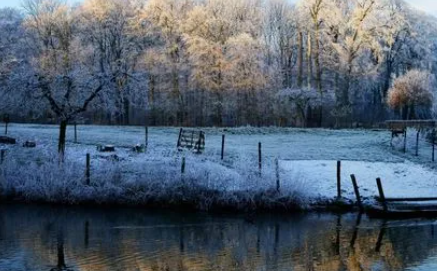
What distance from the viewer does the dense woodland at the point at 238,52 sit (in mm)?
59188

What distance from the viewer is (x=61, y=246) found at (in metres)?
17.9

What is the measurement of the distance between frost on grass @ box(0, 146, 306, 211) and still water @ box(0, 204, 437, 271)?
1142mm

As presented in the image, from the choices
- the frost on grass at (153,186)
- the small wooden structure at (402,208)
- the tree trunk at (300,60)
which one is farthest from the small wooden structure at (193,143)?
the tree trunk at (300,60)

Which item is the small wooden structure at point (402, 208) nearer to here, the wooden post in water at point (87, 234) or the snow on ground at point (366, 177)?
the snow on ground at point (366, 177)

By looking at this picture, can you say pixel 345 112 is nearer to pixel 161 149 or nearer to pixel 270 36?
pixel 270 36

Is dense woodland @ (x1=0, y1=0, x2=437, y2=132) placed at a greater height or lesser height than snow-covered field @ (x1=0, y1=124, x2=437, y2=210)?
greater

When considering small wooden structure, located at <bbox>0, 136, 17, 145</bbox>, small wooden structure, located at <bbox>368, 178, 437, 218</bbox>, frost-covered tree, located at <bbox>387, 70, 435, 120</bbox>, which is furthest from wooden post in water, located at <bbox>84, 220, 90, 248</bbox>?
frost-covered tree, located at <bbox>387, 70, 435, 120</bbox>

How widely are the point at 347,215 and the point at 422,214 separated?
2.84m

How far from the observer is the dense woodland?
5919 cm

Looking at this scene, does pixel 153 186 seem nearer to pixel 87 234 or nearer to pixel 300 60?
pixel 87 234

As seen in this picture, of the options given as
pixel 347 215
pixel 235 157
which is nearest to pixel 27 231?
pixel 347 215

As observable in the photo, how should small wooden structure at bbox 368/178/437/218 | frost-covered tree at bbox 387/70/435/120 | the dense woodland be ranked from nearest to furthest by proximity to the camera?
1. small wooden structure at bbox 368/178/437/218
2. the dense woodland
3. frost-covered tree at bbox 387/70/435/120

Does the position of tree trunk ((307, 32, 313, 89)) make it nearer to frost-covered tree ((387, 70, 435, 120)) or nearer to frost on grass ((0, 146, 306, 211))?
frost-covered tree ((387, 70, 435, 120))

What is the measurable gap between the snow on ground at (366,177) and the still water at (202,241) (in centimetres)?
285
